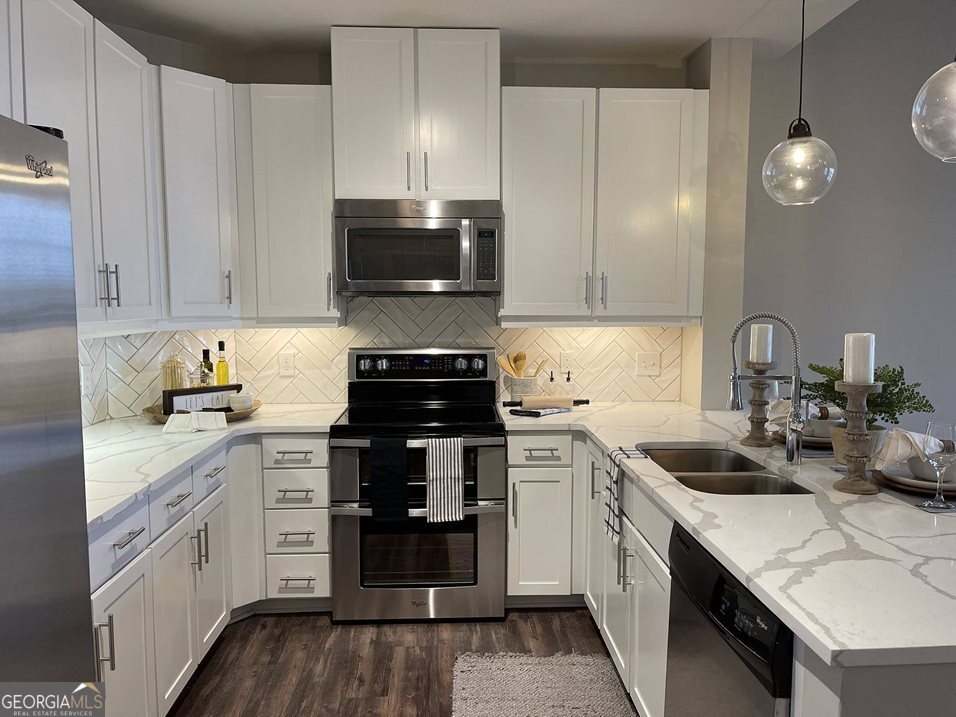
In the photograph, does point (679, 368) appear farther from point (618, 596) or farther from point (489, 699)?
point (489, 699)

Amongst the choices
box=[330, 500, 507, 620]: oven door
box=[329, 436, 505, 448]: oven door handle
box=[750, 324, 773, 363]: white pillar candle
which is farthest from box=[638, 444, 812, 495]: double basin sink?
box=[330, 500, 507, 620]: oven door

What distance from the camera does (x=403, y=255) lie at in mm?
3150

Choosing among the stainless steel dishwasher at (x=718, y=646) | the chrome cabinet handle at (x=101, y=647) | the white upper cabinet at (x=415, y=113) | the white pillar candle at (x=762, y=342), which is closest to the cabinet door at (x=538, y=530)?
the white pillar candle at (x=762, y=342)

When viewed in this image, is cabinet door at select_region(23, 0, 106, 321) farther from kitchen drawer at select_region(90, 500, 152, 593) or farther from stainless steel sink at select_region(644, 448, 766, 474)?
stainless steel sink at select_region(644, 448, 766, 474)

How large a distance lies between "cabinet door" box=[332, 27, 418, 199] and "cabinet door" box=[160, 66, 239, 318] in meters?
0.51

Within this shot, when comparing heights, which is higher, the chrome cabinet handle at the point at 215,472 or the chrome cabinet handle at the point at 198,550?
the chrome cabinet handle at the point at 215,472

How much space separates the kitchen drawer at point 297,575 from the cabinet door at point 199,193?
118cm

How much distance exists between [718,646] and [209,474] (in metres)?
1.97

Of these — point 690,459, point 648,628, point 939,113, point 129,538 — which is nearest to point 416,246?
point 690,459

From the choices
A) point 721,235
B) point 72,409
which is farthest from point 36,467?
point 721,235

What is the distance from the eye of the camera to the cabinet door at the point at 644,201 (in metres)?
3.20

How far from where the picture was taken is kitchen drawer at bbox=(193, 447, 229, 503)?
2555 mm

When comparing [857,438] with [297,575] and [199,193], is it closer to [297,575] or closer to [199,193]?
[297,575]

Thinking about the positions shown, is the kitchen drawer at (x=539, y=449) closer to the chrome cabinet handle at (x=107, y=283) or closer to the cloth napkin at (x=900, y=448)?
the cloth napkin at (x=900, y=448)
